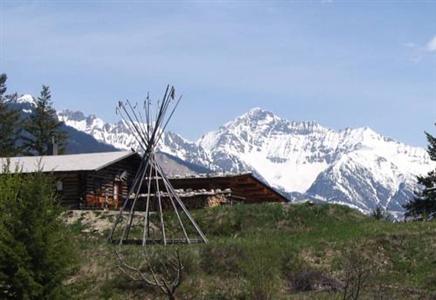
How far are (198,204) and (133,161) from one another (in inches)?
450

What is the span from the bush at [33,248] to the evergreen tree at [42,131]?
50922 mm

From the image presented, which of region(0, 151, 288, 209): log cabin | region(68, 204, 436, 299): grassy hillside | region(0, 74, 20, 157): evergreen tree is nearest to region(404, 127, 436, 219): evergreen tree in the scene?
region(0, 151, 288, 209): log cabin

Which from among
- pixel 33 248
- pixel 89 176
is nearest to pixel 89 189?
pixel 89 176

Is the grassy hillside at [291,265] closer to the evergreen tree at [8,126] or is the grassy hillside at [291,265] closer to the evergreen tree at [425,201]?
the evergreen tree at [425,201]

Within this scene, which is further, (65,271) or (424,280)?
(424,280)

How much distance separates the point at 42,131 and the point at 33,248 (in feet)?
177

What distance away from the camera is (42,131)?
69.1 metres

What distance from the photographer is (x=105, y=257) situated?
22859 mm

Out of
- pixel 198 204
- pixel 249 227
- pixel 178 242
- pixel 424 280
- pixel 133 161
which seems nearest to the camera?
pixel 424 280

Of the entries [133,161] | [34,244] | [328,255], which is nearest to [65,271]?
[34,244]

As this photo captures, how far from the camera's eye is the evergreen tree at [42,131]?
224ft

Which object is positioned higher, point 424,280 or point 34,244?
point 34,244

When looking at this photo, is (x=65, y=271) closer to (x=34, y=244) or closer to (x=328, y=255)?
(x=34, y=244)

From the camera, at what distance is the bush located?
16270 mm
